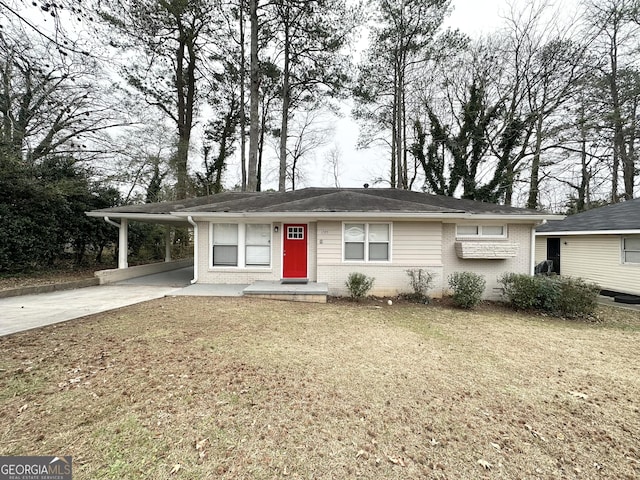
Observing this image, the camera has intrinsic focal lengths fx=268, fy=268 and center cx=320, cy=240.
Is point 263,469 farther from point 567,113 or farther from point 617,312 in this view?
point 567,113

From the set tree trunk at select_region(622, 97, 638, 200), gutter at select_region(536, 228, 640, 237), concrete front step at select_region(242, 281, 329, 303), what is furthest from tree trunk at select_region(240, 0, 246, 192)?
tree trunk at select_region(622, 97, 638, 200)

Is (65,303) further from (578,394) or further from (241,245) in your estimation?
(578,394)

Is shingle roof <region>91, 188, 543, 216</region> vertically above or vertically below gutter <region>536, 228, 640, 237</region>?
above

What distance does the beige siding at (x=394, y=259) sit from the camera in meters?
7.90

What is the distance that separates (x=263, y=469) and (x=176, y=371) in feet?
5.98

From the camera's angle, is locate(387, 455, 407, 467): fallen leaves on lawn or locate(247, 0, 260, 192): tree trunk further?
locate(247, 0, 260, 192): tree trunk

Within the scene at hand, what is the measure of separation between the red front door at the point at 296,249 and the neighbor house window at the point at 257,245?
65 cm

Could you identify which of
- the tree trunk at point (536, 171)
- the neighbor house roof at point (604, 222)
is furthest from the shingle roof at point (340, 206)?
the tree trunk at point (536, 171)

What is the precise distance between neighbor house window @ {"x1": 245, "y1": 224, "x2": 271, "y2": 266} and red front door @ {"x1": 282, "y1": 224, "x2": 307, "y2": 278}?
0.65 meters

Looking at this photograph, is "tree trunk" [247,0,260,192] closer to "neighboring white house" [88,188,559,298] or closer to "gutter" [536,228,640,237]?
"neighboring white house" [88,188,559,298]

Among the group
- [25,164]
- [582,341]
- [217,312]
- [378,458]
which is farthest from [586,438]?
[25,164]

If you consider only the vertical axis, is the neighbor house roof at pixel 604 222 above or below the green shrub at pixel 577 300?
above

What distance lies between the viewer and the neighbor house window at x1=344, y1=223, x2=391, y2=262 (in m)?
8.02

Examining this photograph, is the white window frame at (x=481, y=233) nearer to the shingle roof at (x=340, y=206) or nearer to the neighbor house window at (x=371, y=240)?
the shingle roof at (x=340, y=206)
